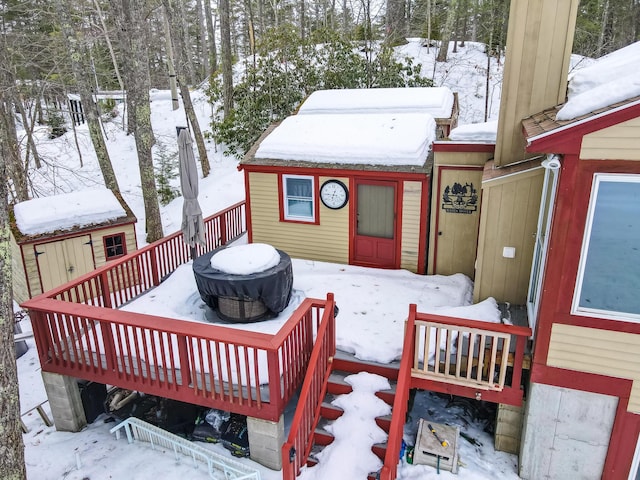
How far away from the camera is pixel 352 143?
817 centimetres

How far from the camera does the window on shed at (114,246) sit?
9953mm

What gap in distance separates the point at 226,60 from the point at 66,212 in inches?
400

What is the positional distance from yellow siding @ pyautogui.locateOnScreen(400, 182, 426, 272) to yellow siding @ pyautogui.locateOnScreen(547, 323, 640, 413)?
366cm

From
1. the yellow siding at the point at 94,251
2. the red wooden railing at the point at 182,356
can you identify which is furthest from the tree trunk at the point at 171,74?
the red wooden railing at the point at 182,356

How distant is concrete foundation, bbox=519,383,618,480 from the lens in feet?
14.9

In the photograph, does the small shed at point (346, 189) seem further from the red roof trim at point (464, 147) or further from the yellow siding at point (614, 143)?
the yellow siding at point (614, 143)

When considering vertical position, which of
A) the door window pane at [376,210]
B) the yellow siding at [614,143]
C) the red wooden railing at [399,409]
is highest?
the yellow siding at [614,143]

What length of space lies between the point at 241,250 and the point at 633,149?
4877mm

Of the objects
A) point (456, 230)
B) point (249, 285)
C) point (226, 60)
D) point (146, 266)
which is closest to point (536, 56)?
point (456, 230)

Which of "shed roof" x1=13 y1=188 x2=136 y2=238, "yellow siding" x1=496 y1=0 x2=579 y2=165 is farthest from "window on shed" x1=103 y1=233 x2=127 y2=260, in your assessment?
"yellow siding" x1=496 y1=0 x2=579 y2=165

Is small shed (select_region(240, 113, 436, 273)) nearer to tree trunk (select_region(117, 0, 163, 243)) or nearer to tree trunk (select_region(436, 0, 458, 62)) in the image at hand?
tree trunk (select_region(117, 0, 163, 243))

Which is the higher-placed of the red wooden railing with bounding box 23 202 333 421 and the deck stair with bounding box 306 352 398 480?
the red wooden railing with bounding box 23 202 333 421

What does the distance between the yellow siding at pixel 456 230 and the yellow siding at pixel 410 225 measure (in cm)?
25

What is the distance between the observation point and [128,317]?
5.13 meters
